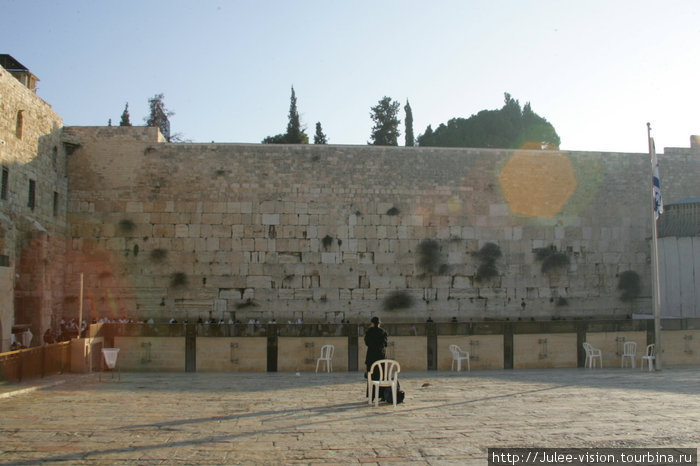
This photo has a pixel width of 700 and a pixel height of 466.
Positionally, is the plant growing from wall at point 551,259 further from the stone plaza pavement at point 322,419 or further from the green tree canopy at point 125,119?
the green tree canopy at point 125,119

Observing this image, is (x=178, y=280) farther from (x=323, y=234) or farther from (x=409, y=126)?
(x=409, y=126)

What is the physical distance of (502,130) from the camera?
3409 centimetres

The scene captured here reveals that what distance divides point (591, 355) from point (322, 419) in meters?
7.94

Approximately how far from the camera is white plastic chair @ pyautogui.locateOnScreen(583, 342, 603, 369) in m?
12.4

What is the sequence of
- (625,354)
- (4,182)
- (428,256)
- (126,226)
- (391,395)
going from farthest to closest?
(428,256) < (126,226) < (4,182) < (625,354) < (391,395)

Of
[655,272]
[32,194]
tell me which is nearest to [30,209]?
[32,194]

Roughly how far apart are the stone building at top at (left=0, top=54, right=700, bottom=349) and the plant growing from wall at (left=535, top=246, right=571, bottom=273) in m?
0.04

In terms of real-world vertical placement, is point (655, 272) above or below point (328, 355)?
above

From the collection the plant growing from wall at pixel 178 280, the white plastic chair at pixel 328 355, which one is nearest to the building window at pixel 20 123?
the plant growing from wall at pixel 178 280

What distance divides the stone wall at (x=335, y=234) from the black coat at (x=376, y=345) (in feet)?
30.3

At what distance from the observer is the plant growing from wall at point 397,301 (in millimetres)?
17328

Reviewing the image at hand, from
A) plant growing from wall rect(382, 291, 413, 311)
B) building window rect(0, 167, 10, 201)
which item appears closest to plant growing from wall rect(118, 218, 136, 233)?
building window rect(0, 167, 10, 201)

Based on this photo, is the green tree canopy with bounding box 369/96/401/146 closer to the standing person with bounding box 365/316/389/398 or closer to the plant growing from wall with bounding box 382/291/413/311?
the plant growing from wall with bounding box 382/291/413/311

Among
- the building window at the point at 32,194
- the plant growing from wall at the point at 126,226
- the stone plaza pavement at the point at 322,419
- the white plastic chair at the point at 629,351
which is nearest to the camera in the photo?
the stone plaza pavement at the point at 322,419
